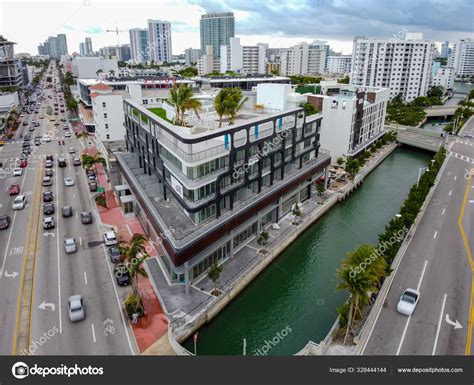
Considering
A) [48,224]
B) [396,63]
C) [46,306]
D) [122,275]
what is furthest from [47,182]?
[396,63]

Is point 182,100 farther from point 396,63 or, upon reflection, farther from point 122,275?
point 396,63

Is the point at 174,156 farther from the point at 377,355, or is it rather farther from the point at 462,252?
the point at 462,252

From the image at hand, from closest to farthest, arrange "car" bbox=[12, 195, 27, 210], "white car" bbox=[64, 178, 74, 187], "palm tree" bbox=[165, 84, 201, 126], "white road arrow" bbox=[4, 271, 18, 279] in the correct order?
"white road arrow" bbox=[4, 271, 18, 279]
"palm tree" bbox=[165, 84, 201, 126]
"car" bbox=[12, 195, 27, 210]
"white car" bbox=[64, 178, 74, 187]

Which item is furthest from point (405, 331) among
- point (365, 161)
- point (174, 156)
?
point (365, 161)

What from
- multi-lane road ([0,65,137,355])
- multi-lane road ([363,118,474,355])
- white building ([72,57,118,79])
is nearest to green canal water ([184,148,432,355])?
multi-lane road ([363,118,474,355])

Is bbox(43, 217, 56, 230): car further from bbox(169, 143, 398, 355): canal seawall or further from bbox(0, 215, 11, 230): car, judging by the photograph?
bbox(169, 143, 398, 355): canal seawall
